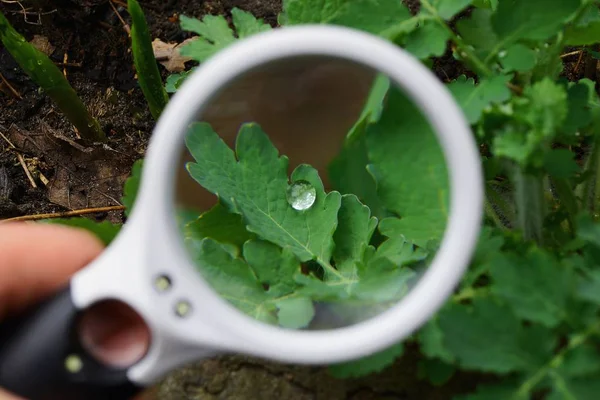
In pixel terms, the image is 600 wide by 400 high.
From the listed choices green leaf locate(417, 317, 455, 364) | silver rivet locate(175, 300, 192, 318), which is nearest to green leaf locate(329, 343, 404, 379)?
green leaf locate(417, 317, 455, 364)

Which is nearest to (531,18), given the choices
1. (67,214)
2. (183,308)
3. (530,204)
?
(530,204)

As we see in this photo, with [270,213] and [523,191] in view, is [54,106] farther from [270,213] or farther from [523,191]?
[523,191]

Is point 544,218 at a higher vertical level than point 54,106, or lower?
higher

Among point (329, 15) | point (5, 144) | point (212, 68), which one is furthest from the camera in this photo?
point (5, 144)

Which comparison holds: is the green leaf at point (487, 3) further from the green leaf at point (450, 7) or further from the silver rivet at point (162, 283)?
the silver rivet at point (162, 283)

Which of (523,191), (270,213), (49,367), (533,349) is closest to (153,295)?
(49,367)

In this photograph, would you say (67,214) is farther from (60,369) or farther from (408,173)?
(408,173)

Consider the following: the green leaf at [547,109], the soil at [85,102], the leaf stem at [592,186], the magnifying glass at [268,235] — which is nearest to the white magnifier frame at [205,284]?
the magnifying glass at [268,235]
